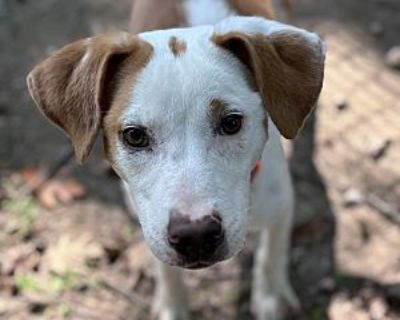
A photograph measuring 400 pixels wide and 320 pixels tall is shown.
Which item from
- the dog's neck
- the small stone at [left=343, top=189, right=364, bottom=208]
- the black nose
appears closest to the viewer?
the black nose

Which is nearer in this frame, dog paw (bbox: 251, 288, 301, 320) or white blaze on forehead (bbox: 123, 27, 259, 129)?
white blaze on forehead (bbox: 123, 27, 259, 129)

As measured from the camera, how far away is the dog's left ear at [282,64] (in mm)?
2678

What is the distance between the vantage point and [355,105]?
4578 mm

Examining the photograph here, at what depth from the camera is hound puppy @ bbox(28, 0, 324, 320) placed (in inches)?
100.0

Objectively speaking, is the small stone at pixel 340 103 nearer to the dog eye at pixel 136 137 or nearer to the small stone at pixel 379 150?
the small stone at pixel 379 150

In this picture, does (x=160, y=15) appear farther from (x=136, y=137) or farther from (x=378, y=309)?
(x=378, y=309)

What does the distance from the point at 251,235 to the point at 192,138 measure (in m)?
1.56

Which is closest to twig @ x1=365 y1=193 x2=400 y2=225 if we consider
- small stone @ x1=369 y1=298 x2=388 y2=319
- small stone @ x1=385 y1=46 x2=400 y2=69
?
small stone @ x1=369 y1=298 x2=388 y2=319

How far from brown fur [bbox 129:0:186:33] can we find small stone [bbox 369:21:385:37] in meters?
1.85

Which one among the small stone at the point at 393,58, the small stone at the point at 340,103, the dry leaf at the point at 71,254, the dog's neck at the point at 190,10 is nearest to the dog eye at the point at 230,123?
the dog's neck at the point at 190,10

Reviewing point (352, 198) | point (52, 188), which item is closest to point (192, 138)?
point (352, 198)

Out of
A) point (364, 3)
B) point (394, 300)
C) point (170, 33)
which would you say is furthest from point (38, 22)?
point (394, 300)

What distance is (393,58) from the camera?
4742mm

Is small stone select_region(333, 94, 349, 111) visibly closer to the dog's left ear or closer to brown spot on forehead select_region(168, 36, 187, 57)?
the dog's left ear
